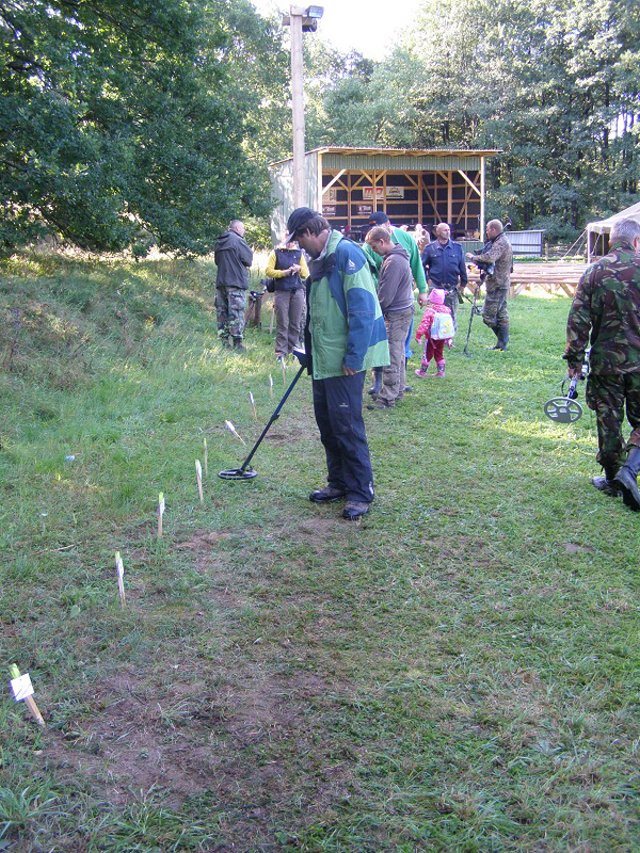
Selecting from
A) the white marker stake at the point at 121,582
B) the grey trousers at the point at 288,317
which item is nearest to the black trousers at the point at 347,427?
the white marker stake at the point at 121,582

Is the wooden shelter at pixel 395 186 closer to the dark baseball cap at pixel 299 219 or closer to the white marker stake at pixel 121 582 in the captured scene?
the dark baseball cap at pixel 299 219

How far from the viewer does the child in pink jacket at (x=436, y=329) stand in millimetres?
9242

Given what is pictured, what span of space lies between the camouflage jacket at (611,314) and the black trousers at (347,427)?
5.53 feet

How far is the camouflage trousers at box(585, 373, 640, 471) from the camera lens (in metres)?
5.24

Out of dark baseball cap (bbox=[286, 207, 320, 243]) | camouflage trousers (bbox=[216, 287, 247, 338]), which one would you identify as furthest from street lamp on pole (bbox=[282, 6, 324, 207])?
dark baseball cap (bbox=[286, 207, 320, 243])

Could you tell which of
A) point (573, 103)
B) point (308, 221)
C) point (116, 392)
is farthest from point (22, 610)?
point (573, 103)

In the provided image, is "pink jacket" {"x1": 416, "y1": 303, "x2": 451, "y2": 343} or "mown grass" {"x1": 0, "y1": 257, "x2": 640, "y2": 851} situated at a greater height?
"pink jacket" {"x1": 416, "y1": 303, "x2": 451, "y2": 343}

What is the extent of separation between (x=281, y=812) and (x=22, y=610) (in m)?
2.01

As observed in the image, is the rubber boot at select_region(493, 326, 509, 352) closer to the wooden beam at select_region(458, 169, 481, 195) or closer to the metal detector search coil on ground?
the metal detector search coil on ground

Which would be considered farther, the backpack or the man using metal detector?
the man using metal detector

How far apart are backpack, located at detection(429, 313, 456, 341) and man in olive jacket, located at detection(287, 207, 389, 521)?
4.21 meters

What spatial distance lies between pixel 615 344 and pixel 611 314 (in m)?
0.22

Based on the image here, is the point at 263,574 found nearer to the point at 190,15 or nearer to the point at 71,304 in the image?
the point at 71,304

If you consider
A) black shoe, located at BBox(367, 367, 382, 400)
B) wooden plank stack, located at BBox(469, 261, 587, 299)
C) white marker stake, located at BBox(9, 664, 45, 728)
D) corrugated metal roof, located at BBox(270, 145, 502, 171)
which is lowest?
white marker stake, located at BBox(9, 664, 45, 728)
